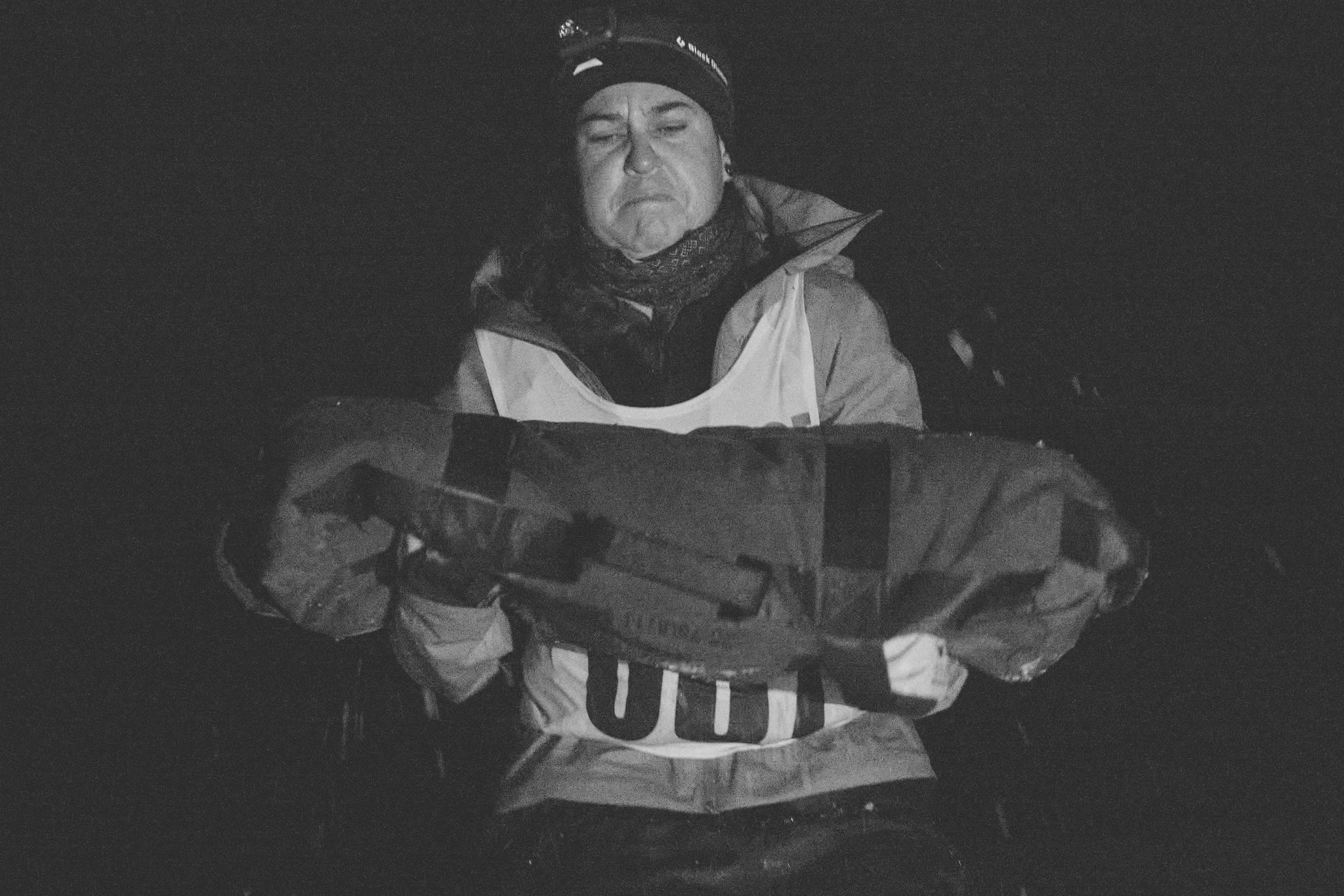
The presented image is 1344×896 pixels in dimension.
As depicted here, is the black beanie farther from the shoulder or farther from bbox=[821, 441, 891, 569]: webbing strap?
bbox=[821, 441, 891, 569]: webbing strap

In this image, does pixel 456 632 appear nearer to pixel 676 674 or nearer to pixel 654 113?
pixel 676 674

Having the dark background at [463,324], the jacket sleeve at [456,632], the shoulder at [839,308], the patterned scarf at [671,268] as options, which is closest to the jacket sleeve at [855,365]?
the shoulder at [839,308]

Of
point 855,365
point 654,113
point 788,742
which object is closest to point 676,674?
point 788,742

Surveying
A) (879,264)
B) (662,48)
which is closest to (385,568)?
(662,48)

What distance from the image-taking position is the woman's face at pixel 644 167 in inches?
58.8

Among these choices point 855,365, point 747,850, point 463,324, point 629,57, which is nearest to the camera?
point 747,850

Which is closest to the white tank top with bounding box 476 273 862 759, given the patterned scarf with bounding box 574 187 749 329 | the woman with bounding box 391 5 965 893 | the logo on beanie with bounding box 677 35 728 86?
the woman with bounding box 391 5 965 893

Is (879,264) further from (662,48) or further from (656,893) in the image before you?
(656,893)

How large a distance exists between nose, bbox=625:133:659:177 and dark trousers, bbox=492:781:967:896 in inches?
29.0

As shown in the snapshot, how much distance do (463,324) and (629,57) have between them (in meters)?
0.54

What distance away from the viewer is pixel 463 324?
6.19 ft

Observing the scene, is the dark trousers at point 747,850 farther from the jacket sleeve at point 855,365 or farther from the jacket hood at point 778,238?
the jacket hood at point 778,238

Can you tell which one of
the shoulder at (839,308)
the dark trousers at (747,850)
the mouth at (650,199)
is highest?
the mouth at (650,199)

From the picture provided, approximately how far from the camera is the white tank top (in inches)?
50.5
